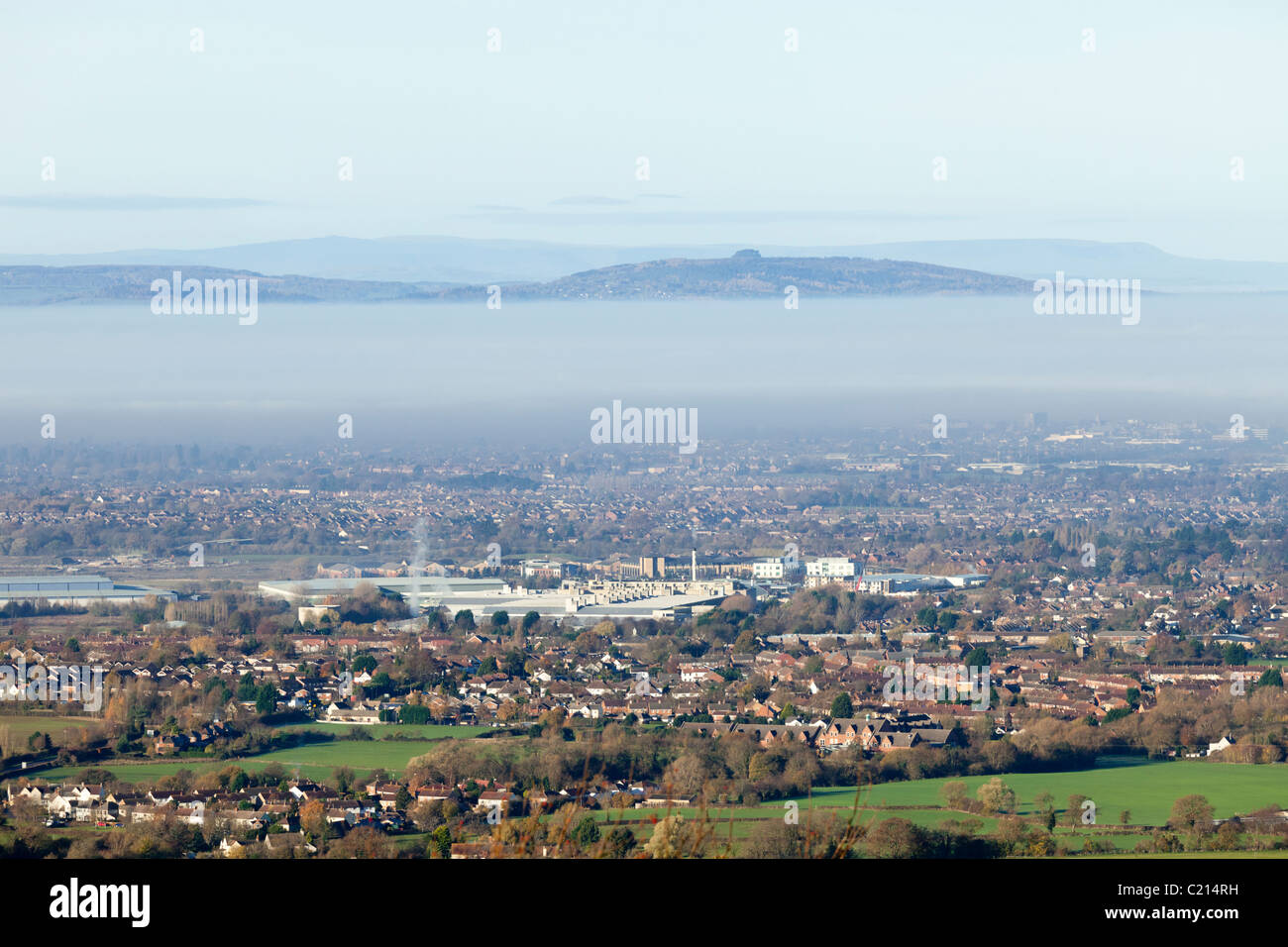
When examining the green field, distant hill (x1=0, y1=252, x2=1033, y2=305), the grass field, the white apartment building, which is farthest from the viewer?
distant hill (x1=0, y1=252, x2=1033, y2=305)

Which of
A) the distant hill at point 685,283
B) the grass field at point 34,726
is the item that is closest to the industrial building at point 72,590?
the grass field at point 34,726

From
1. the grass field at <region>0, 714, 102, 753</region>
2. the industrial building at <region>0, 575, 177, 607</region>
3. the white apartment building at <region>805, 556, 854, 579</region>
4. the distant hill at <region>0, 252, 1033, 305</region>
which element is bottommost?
the white apartment building at <region>805, 556, 854, 579</region>

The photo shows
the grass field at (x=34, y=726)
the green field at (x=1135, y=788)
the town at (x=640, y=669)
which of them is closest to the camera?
the town at (x=640, y=669)

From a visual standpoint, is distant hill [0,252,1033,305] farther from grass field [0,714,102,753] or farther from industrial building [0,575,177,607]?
grass field [0,714,102,753]

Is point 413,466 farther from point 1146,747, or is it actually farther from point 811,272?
point 1146,747

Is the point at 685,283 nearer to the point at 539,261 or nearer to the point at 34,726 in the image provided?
the point at 539,261

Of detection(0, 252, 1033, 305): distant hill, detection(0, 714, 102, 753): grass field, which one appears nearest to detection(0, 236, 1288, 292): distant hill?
detection(0, 252, 1033, 305): distant hill

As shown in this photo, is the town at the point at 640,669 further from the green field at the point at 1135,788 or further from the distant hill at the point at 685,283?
the distant hill at the point at 685,283
